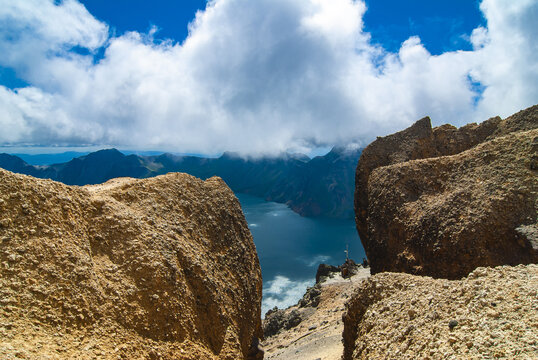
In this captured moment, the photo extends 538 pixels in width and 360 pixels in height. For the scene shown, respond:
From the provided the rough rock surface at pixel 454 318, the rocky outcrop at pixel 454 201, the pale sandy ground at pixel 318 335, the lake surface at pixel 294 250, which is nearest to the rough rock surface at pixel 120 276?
the rough rock surface at pixel 454 318

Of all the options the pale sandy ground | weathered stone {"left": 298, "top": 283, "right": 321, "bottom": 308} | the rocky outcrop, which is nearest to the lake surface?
weathered stone {"left": 298, "top": 283, "right": 321, "bottom": 308}

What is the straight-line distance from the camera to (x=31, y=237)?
9.71 meters

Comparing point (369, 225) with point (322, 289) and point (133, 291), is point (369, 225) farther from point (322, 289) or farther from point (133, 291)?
point (322, 289)

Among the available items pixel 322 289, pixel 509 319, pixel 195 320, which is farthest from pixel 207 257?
pixel 322 289

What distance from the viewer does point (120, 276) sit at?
450 inches

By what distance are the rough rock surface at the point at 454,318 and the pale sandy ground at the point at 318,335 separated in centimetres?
235

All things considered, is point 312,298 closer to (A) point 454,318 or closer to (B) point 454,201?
(B) point 454,201

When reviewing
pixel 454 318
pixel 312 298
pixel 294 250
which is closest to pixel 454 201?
pixel 454 318

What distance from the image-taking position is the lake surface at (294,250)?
9044cm

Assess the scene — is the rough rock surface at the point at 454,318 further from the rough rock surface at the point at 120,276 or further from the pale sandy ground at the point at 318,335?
the rough rock surface at the point at 120,276

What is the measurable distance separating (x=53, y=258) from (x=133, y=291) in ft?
9.63

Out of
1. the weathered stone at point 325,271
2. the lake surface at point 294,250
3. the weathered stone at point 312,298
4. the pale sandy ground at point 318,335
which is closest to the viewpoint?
the pale sandy ground at point 318,335

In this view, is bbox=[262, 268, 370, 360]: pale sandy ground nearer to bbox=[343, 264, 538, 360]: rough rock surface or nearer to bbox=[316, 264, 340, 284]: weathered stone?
bbox=[343, 264, 538, 360]: rough rock surface

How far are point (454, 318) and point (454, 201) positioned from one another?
38.1 feet
